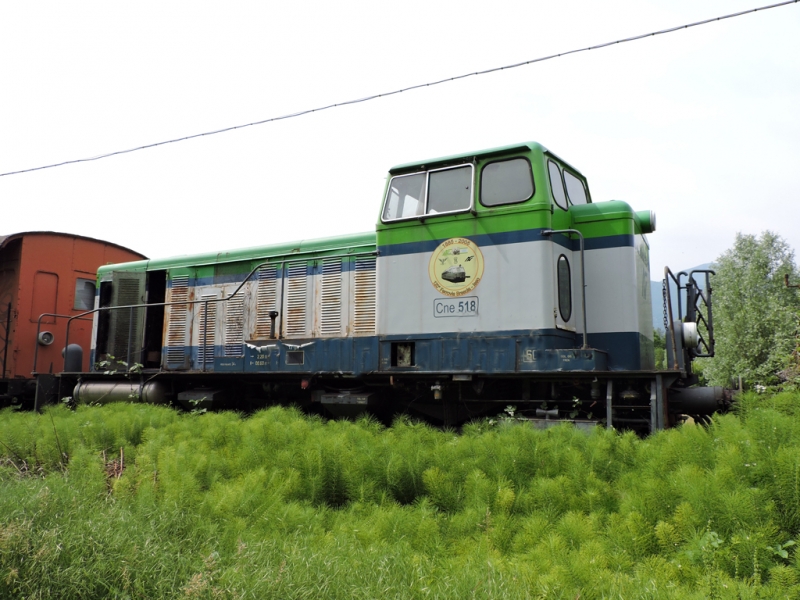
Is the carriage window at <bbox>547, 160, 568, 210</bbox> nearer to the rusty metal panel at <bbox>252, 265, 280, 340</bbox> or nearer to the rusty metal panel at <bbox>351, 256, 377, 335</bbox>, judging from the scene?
the rusty metal panel at <bbox>351, 256, 377, 335</bbox>

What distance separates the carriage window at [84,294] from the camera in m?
11.8

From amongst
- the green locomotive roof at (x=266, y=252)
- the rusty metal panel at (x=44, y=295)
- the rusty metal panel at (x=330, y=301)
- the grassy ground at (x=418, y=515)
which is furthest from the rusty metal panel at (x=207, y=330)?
the rusty metal panel at (x=44, y=295)

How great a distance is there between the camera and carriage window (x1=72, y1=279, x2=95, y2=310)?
38.8ft

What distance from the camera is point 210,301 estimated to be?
8.73m

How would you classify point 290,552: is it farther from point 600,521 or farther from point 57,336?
point 57,336

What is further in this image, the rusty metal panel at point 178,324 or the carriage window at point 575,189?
the rusty metal panel at point 178,324

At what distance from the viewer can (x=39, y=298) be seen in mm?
11211

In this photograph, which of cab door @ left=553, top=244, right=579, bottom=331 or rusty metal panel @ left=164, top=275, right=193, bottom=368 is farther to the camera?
rusty metal panel @ left=164, top=275, right=193, bottom=368

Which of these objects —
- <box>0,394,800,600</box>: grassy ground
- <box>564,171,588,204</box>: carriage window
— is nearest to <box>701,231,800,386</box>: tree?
<box>564,171,588,204</box>: carriage window

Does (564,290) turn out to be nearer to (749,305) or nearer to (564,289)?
(564,289)

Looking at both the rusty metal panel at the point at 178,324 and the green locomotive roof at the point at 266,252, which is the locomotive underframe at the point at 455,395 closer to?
the rusty metal panel at the point at 178,324

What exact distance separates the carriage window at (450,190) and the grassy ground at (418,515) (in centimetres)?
241

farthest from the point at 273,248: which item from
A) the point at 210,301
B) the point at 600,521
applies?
the point at 600,521

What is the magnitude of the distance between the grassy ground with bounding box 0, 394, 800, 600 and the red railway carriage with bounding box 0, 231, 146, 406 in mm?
5885
